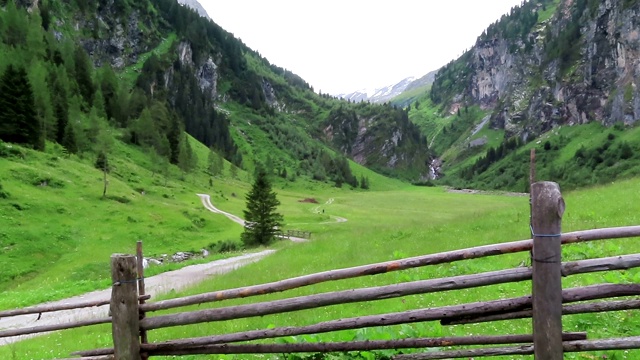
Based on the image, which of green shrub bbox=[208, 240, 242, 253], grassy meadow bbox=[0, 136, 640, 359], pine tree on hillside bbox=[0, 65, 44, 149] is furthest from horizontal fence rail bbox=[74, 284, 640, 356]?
pine tree on hillside bbox=[0, 65, 44, 149]

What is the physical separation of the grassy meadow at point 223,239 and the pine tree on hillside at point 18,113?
657 cm

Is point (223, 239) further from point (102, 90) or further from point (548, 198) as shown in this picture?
point (102, 90)

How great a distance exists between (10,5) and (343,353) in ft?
506

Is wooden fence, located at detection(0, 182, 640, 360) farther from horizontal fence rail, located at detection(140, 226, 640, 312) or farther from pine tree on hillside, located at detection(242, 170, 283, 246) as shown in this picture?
pine tree on hillside, located at detection(242, 170, 283, 246)

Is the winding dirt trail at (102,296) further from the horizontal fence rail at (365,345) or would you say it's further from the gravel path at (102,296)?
the horizontal fence rail at (365,345)

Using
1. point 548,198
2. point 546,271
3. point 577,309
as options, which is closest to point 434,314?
point 546,271

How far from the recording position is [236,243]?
48750 millimetres

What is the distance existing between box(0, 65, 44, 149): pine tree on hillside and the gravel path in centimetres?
4756

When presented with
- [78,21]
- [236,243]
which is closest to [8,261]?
[236,243]

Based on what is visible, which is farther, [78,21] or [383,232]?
[78,21]

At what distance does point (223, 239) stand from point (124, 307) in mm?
46736

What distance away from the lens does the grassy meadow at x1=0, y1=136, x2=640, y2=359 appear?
9922mm

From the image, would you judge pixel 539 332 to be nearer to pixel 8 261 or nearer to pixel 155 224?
pixel 8 261

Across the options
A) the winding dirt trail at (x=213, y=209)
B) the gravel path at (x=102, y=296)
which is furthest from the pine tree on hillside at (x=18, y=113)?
the gravel path at (x=102, y=296)
